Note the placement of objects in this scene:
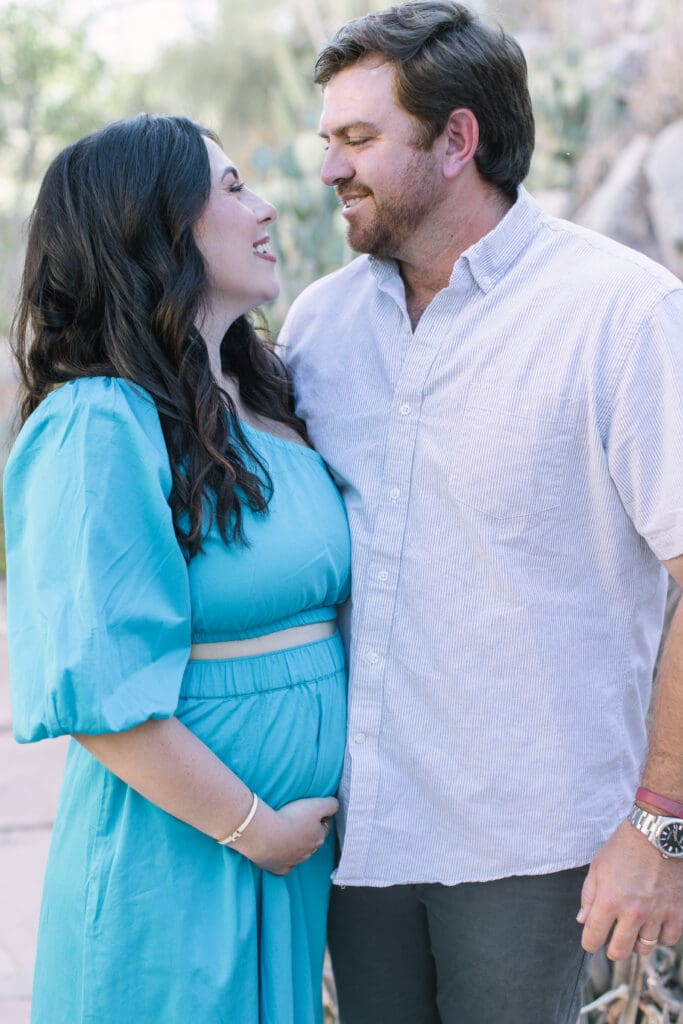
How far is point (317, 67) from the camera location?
2.16 m

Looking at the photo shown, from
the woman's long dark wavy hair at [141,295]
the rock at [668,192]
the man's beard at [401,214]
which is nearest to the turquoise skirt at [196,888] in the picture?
the woman's long dark wavy hair at [141,295]

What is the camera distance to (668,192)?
274 inches

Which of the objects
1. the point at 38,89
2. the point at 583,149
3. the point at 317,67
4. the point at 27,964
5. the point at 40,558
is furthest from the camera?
the point at 38,89

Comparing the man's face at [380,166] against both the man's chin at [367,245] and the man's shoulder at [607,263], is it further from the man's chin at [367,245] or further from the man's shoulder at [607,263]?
the man's shoulder at [607,263]

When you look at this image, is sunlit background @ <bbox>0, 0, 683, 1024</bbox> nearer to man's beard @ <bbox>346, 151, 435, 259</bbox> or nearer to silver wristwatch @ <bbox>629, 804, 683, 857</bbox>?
man's beard @ <bbox>346, 151, 435, 259</bbox>

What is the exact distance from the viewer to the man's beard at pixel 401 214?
2064 mm

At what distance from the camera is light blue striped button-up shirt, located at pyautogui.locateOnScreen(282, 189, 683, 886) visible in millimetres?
1854

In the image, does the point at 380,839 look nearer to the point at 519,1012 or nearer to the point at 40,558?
the point at 519,1012

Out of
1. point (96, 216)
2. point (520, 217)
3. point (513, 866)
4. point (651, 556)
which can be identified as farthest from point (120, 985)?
point (520, 217)

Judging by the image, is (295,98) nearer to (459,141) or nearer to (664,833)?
(459,141)

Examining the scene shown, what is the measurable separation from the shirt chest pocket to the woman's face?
46 centimetres

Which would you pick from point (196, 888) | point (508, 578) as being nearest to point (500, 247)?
point (508, 578)

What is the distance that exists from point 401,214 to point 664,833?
1.15 m

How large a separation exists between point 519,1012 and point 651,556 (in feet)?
2.71
